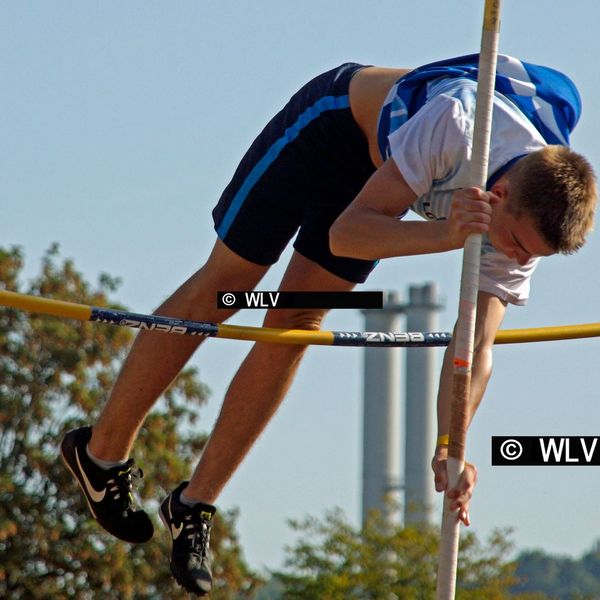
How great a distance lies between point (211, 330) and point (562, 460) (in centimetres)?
144

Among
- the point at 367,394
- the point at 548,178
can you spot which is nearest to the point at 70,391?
the point at 548,178

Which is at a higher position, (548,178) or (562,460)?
(548,178)

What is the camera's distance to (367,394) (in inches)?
1892

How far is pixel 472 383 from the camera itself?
605cm

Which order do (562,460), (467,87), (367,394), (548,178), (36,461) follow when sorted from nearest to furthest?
(548,178), (467,87), (562,460), (36,461), (367,394)

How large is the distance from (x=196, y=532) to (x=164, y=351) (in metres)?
0.77

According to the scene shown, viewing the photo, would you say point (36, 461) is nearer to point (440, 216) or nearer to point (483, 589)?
point (483, 589)

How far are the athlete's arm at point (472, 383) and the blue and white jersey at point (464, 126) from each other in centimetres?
8

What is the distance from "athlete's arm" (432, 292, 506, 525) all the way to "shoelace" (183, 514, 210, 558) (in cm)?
141

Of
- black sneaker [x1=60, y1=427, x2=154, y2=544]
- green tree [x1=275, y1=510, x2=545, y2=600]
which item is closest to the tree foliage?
green tree [x1=275, y1=510, x2=545, y2=600]

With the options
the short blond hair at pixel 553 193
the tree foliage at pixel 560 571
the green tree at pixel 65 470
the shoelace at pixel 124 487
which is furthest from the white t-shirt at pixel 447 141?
the tree foliage at pixel 560 571

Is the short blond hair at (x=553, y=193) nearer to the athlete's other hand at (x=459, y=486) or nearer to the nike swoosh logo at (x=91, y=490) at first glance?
the athlete's other hand at (x=459, y=486)

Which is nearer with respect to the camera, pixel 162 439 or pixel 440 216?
pixel 440 216

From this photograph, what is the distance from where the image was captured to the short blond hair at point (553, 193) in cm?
541
